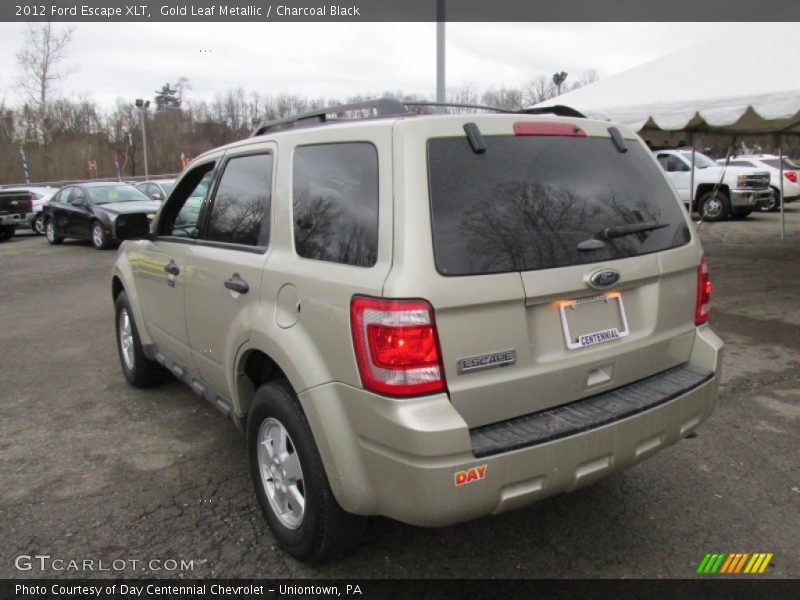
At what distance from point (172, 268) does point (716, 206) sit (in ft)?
56.5

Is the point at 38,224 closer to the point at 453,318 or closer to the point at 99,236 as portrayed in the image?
the point at 99,236

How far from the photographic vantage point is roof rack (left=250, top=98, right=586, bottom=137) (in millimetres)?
2701

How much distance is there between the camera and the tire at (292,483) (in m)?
2.51

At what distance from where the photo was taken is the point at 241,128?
6538cm

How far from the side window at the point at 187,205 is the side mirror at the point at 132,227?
0.60 ft

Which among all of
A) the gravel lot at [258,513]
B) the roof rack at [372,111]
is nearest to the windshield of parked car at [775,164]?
the gravel lot at [258,513]

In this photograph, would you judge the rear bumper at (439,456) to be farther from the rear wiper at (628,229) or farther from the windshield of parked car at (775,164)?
the windshield of parked car at (775,164)

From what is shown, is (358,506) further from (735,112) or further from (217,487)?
(735,112)

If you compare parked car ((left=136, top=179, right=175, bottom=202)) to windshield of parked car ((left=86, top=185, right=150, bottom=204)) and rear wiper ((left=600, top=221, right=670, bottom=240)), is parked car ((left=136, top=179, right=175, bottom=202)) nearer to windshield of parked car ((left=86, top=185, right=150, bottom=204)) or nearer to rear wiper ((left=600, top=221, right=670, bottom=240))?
windshield of parked car ((left=86, top=185, right=150, bottom=204))

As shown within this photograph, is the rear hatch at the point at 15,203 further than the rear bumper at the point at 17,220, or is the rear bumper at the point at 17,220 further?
the rear hatch at the point at 15,203

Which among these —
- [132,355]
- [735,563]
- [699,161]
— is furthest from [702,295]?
[699,161]

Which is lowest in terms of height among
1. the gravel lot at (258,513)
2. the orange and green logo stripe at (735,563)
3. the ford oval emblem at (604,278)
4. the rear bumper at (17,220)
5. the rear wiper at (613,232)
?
the orange and green logo stripe at (735,563)

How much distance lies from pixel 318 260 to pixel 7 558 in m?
1.96

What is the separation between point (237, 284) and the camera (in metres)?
2.97
